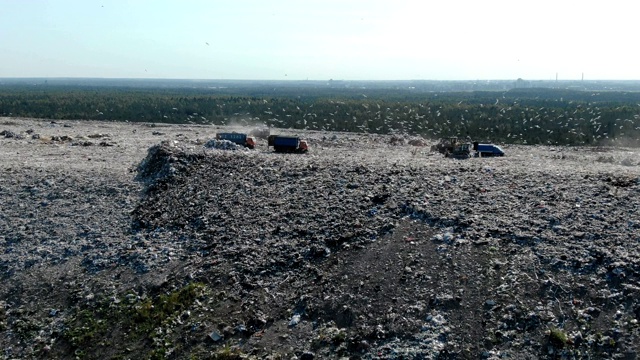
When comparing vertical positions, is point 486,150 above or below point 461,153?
below

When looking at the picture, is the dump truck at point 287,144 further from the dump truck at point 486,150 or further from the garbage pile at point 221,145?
the dump truck at point 486,150

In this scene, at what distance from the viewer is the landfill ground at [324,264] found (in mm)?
8969

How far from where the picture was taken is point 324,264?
35.9ft

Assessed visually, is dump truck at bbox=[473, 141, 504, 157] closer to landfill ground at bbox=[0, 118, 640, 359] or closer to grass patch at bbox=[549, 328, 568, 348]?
landfill ground at bbox=[0, 118, 640, 359]

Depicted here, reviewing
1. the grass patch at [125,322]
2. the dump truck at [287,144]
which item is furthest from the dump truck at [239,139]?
the grass patch at [125,322]

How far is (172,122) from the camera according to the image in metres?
46.1

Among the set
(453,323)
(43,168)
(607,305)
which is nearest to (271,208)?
(453,323)

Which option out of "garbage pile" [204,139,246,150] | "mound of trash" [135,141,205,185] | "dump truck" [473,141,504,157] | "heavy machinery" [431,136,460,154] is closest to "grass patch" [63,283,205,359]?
"mound of trash" [135,141,205,185]

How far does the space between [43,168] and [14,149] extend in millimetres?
7196

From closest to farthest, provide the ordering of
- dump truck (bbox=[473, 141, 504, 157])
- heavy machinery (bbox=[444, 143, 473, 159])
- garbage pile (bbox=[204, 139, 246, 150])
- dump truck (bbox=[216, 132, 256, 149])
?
garbage pile (bbox=[204, 139, 246, 150]), heavy machinery (bbox=[444, 143, 473, 159]), dump truck (bbox=[473, 141, 504, 157]), dump truck (bbox=[216, 132, 256, 149])

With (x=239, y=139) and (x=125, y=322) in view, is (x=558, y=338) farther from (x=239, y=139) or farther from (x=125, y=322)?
(x=239, y=139)

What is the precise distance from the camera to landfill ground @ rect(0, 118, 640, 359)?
29.4 ft

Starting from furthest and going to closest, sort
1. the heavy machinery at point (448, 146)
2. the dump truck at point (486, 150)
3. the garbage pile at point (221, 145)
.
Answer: the dump truck at point (486, 150)
the heavy machinery at point (448, 146)
the garbage pile at point (221, 145)

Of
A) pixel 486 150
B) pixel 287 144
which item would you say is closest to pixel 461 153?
pixel 486 150
